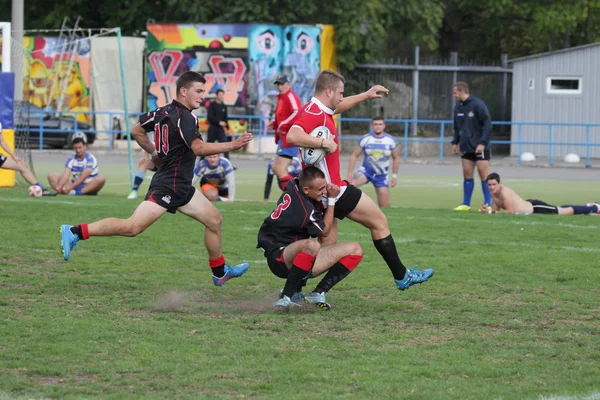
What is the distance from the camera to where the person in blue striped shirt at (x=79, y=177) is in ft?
61.7

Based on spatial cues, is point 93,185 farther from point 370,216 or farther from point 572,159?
point 572,159

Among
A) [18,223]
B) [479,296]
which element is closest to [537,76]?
[18,223]

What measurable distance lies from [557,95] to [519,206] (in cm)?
2005

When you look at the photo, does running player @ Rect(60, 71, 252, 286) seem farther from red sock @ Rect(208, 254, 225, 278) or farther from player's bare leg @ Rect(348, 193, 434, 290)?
player's bare leg @ Rect(348, 193, 434, 290)

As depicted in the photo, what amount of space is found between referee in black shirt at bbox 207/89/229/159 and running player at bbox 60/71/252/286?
50.8ft

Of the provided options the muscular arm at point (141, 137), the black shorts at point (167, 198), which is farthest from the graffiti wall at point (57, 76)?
→ the black shorts at point (167, 198)

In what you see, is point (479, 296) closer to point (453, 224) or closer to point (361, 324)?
point (361, 324)

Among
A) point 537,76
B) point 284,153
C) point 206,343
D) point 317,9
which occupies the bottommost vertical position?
point 206,343

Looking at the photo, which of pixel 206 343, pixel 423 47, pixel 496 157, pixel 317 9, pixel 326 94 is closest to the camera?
pixel 206 343

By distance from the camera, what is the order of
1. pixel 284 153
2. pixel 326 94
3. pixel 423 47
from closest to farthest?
pixel 326 94, pixel 284 153, pixel 423 47

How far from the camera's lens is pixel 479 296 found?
920cm

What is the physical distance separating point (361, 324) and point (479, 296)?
5.52 feet

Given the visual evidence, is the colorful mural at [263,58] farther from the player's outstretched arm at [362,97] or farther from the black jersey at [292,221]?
the black jersey at [292,221]

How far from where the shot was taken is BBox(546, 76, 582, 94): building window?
35.8 m
